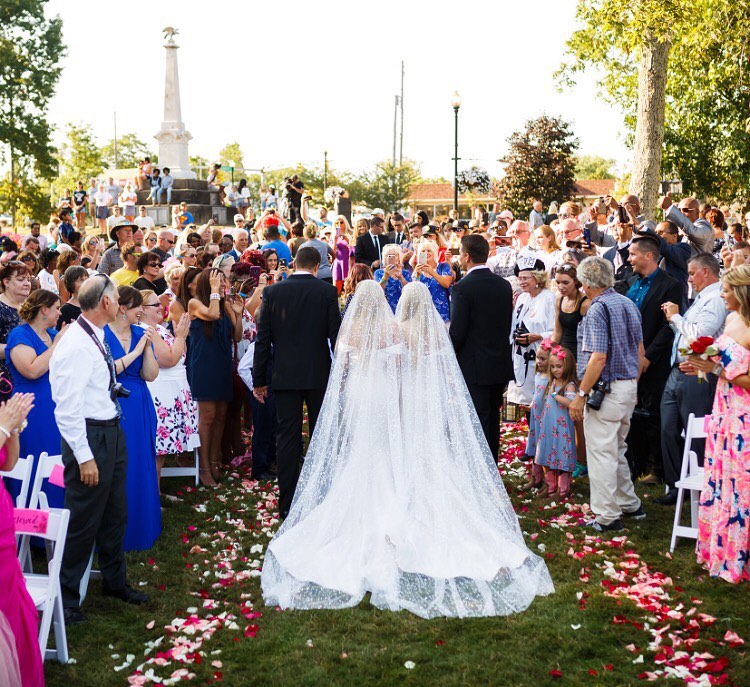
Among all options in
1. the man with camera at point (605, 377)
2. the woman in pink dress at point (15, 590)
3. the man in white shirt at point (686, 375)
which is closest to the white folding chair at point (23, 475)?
the woman in pink dress at point (15, 590)

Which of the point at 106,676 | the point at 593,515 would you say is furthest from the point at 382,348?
the point at 106,676

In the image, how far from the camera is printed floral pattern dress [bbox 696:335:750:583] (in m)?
5.59

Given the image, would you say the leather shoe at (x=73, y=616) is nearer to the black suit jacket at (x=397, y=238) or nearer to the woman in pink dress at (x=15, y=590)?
the woman in pink dress at (x=15, y=590)

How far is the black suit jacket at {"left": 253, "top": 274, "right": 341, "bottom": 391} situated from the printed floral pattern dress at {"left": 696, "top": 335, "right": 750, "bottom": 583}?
303cm

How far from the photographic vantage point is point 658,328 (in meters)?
7.91

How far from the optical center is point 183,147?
35.9m

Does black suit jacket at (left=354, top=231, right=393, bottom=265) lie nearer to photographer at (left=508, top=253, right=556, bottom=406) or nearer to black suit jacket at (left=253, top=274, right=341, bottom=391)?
photographer at (left=508, top=253, right=556, bottom=406)

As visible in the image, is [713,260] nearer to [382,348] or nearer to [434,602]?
[382,348]

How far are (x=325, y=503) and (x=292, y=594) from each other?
0.78 meters

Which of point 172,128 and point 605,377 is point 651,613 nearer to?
point 605,377

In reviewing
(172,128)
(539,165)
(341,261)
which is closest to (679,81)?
(539,165)

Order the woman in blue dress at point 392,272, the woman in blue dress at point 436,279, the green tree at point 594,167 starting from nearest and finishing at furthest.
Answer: the woman in blue dress at point 392,272 < the woman in blue dress at point 436,279 < the green tree at point 594,167

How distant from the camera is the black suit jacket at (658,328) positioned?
306 inches

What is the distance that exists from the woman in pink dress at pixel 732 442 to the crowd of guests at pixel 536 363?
0.01 m
